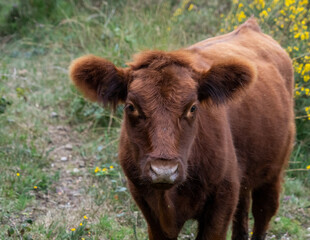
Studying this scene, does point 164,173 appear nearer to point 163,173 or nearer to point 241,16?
point 163,173

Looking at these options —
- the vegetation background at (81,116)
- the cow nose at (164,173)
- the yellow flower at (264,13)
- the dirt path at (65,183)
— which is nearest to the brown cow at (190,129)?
the cow nose at (164,173)

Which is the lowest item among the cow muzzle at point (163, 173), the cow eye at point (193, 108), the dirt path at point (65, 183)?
the dirt path at point (65, 183)

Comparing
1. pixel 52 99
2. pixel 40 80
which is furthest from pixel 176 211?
pixel 40 80

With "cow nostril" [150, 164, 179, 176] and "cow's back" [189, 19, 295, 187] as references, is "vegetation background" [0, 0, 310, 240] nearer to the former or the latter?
"cow's back" [189, 19, 295, 187]

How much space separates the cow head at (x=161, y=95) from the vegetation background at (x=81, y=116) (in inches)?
55.9

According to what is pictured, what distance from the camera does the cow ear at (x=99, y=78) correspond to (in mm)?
3734

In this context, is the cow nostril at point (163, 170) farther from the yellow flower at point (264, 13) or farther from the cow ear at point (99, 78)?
the yellow flower at point (264, 13)

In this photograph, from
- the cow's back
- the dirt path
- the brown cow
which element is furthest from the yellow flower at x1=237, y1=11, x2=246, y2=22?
the dirt path

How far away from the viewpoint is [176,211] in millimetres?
3973

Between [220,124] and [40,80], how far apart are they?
209 inches

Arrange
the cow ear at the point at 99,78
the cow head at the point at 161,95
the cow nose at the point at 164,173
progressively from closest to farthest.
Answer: the cow nose at the point at 164,173
the cow head at the point at 161,95
the cow ear at the point at 99,78

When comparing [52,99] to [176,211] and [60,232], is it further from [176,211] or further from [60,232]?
[176,211]

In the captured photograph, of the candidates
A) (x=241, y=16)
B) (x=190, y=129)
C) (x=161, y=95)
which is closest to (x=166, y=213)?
(x=190, y=129)

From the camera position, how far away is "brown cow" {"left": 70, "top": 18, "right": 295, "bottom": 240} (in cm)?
341
